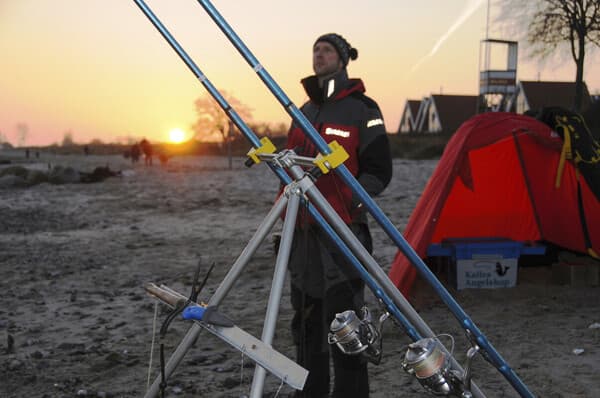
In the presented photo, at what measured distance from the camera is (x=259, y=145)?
2709 mm

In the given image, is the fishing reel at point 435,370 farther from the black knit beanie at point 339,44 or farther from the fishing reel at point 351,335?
the black knit beanie at point 339,44

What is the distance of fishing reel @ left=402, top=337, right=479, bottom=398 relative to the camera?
96.3 inches

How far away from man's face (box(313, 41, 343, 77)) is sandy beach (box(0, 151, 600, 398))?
5.11 feet

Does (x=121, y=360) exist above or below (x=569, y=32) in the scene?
below

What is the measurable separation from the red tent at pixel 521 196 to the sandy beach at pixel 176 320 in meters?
0.66

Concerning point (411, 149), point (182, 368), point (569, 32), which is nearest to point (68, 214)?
point (182, 368)

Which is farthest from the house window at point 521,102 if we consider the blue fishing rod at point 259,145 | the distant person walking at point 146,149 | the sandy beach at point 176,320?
the blue fishing rod at point 259,145

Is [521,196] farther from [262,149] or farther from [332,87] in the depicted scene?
[262,149]

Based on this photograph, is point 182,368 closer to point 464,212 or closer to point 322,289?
point 322,289

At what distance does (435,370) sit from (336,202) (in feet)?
3.92

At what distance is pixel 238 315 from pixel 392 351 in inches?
71.3

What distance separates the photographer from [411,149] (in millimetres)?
45062

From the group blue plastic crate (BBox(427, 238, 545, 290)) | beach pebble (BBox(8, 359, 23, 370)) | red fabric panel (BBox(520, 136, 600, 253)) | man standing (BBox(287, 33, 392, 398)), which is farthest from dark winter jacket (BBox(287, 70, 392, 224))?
red fabric panel (BBox(520, 136, 600, 253))

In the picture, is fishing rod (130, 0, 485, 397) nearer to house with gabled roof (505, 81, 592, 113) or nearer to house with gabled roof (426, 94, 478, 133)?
house with gabled roof (505, 81, 592, 113)
